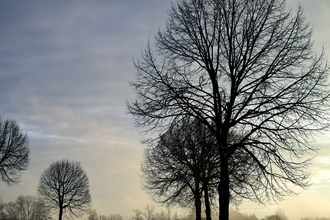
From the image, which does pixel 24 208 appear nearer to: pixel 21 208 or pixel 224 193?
pixel 21 208

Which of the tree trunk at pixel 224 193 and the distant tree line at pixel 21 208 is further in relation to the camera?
the distant tree line at pixel 21 208

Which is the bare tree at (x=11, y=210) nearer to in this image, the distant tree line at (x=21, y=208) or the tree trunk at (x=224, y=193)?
the distant tree line at (x=21, y=208)

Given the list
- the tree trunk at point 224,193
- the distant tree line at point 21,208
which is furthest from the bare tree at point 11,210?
the tree trunk at point 224,193

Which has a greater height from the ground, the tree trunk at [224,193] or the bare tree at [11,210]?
the tree trunk at [224,193]

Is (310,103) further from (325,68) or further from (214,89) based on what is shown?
(214,89)

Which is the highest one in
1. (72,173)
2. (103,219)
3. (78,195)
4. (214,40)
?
(214,40)

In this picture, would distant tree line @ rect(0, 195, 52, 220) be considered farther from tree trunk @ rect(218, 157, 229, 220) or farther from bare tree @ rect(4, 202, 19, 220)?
tree trunk @ rect(218, 157, 229, 220)

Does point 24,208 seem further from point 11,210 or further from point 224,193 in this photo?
point 224,193

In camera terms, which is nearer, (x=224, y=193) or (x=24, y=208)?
(x=224, y=193)

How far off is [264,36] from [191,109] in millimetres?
3914

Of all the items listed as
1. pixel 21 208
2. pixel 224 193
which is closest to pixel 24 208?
pixel 21 208

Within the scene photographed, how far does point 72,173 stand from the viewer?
53250mm

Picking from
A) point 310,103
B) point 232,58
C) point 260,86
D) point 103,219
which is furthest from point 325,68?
point 103,219

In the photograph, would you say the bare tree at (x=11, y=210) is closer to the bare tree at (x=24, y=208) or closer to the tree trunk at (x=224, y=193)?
the bare tree at (x=24, y=208)
